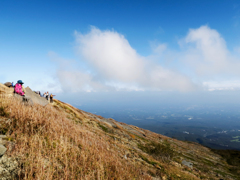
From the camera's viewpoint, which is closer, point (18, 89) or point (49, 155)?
point (49, 155)

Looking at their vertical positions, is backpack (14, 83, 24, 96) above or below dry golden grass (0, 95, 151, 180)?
above

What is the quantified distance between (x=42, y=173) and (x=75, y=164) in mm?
1230

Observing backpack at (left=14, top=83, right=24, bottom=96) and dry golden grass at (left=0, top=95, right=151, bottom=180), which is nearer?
dry golden grass at (left=0, top=95, right=151, bottom=180)

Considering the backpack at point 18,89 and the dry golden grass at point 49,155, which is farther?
the backpack at point 18,89

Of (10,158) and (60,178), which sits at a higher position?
(10,158)

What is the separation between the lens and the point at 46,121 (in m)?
6.59

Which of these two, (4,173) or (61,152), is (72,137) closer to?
(61,152)

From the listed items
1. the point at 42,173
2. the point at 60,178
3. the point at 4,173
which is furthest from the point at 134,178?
the point at 4,173

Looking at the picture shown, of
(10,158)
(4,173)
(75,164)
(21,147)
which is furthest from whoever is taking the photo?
(75,164)

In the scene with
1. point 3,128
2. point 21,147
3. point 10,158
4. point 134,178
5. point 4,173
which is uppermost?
point 3,128

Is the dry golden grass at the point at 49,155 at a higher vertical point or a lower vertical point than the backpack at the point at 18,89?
lower

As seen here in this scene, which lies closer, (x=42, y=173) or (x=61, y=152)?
(x=42, y=173)

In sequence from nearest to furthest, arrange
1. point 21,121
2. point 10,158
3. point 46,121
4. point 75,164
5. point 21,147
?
point 10,158
point 21,147
point 75,164
point 21,121
point 46,121

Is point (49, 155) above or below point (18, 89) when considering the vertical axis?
below
